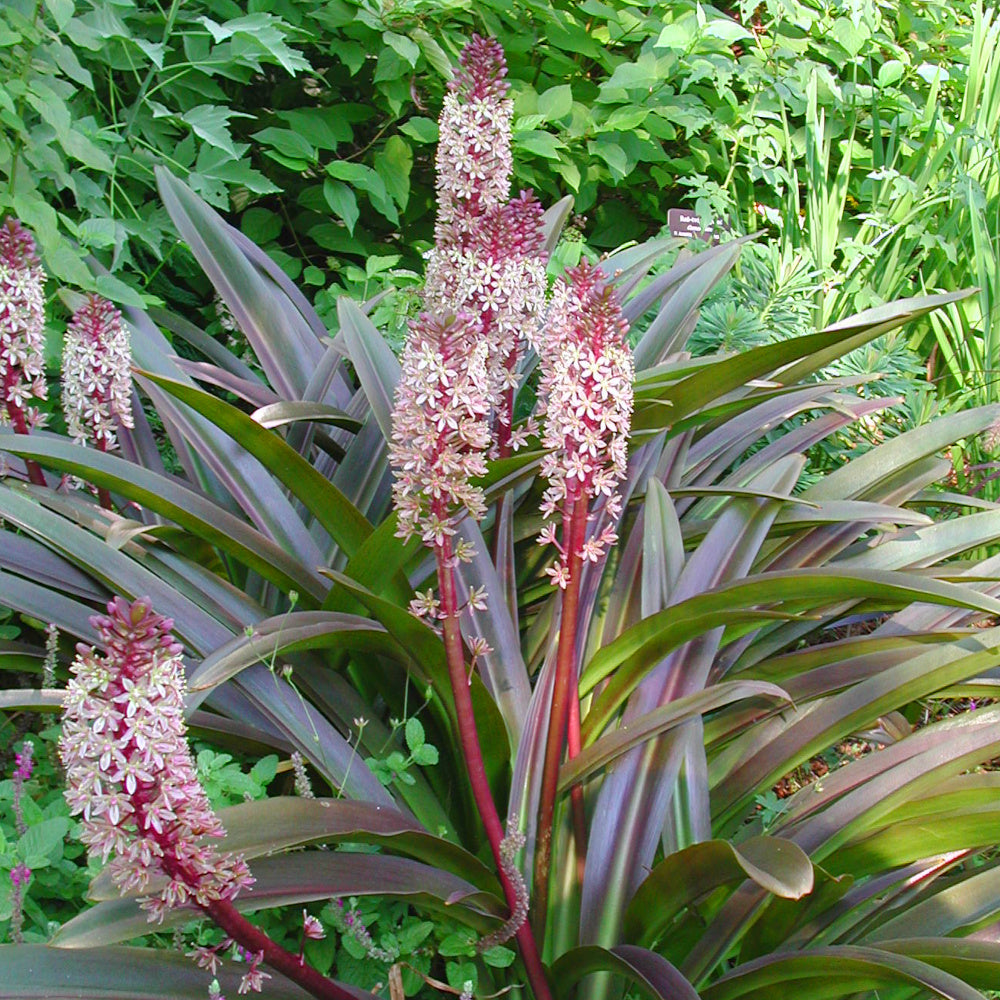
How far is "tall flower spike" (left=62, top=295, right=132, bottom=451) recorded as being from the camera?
1.89 meters

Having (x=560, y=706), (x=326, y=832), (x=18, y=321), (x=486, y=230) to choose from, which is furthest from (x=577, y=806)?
(x=18, y=321)

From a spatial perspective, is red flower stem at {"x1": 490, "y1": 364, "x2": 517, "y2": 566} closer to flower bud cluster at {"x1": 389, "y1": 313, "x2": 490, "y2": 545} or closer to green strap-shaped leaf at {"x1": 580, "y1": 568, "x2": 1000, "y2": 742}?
green strap-shaped leaf at {"x1": 580, "y1": 568, "x2": 1000, "y2": 742}

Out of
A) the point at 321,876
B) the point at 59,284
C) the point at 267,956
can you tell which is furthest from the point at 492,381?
the point at 59,284

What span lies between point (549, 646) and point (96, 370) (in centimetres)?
99

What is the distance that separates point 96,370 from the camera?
1.94 m

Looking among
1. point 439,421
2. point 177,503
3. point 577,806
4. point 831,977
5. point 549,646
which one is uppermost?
point 177,503

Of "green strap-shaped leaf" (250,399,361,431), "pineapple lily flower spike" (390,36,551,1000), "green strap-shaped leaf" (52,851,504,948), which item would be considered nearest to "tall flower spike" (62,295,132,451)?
"green strap-shaped leaf" (250,399,361,431)

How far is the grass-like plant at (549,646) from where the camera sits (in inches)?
52.8

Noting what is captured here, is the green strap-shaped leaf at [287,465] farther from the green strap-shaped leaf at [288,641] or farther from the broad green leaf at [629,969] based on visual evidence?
the broad green leaf at [629,969]

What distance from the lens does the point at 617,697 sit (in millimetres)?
1743

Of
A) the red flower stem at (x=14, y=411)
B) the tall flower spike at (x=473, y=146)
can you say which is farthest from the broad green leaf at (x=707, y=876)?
the red flower stem at (x=14, y=411)

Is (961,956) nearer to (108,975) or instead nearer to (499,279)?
(108,975)

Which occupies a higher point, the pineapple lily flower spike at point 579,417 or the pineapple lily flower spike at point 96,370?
the pineapple lily flower spike at point 96,370

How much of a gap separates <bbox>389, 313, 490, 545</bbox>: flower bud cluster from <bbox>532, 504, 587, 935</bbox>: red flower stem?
203 millimetres
